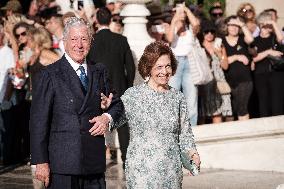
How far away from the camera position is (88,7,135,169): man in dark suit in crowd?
12.6 metres

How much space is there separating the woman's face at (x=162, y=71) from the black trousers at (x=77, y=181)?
0.89 m

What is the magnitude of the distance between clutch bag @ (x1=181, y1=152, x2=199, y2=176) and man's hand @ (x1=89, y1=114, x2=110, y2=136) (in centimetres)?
84

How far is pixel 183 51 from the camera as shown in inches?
546

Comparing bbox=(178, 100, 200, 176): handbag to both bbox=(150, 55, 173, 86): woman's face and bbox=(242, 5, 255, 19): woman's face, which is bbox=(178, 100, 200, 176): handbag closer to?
bbox=(150, 55, 173, 86): woman's face

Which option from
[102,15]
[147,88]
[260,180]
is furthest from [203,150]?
[147,88]

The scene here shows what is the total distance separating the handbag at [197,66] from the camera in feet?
45.5

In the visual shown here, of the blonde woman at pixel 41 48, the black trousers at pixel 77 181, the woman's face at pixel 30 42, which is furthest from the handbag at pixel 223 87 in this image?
the black trousers at pixel 77 181

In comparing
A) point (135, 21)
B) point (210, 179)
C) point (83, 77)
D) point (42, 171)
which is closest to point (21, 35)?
point (135, 21)

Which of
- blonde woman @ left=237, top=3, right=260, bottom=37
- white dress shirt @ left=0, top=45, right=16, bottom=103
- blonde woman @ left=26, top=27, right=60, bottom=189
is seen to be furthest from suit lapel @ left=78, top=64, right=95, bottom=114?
blonde woman @ left=237, top=3, right=260, bottom=37

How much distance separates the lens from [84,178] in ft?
24.0

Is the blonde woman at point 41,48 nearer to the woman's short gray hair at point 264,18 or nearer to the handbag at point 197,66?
the handbag at point 197,66

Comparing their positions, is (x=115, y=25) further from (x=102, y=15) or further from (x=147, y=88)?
(x=147, y=88)

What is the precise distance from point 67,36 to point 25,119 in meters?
7.11

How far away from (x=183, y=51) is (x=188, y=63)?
A: 0.19m
